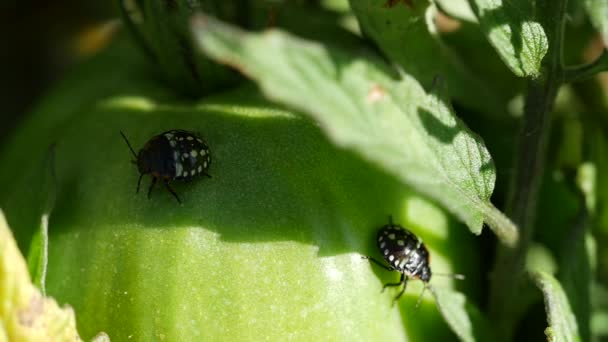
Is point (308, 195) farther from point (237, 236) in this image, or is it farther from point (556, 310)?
point (556, 310)

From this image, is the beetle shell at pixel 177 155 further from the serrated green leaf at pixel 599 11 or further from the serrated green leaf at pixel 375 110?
the serrated green leaf at pixel 599 11

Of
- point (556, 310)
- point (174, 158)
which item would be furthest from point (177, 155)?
point (556, 310)

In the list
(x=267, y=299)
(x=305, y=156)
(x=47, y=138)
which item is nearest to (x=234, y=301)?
(x=267, y=299)

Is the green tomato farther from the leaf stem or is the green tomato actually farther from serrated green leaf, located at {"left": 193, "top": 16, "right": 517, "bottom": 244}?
the leaf stem

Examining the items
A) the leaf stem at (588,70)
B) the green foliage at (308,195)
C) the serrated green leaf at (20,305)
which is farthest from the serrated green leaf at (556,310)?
the serrated green leaf at (20,305)

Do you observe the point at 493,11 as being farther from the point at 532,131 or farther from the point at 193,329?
the point at 193,329

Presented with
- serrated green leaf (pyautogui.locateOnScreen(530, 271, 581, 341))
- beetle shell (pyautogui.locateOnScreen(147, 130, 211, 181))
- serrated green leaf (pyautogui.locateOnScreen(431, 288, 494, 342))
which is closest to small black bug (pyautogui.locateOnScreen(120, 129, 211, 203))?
beetle shell (pyautogui.locateOnScreen(147, 130, 211, 181))
